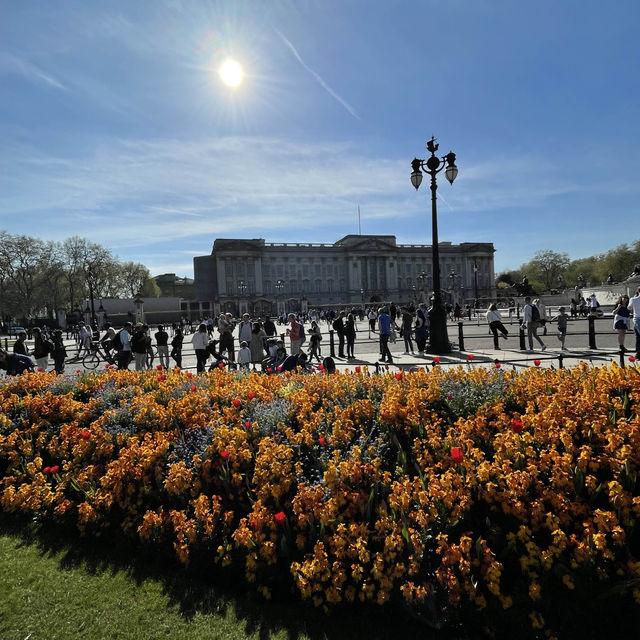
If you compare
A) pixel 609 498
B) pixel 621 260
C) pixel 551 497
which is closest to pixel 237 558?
pixel 551 497

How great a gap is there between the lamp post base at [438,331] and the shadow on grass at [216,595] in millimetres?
11853

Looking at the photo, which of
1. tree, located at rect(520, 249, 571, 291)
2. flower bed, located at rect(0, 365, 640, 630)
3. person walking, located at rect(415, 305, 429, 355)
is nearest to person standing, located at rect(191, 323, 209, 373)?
person walking, located at rect(415, 305, 429, 355)

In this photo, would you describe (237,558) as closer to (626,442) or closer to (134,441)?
(134,441)

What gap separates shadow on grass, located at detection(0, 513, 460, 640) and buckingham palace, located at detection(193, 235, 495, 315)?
8710cm

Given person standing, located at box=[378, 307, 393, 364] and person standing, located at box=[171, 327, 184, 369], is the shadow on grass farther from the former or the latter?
person standing, located at box=[378, 307, 393, 364]

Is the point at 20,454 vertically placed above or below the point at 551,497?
below

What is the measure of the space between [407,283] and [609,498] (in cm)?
11131

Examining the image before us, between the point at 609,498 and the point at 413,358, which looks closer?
the point at 609,498

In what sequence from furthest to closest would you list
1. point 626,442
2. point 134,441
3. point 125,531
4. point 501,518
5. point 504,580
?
point 134,441
point 125,531
point 626,442
point 501,518
point 504,580

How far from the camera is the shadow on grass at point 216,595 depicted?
2.70 m

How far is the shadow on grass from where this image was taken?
8.87 ft

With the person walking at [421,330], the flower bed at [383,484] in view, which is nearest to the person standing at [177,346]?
the person walking at [421,330]

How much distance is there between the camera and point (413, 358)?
14039mm

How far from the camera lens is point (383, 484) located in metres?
3.24
